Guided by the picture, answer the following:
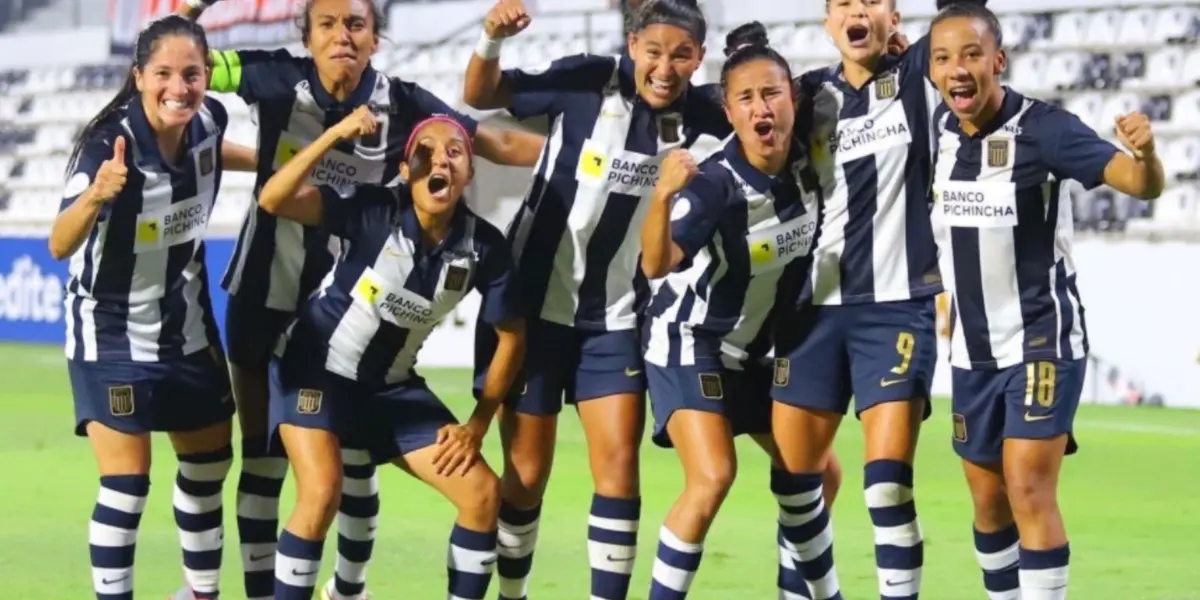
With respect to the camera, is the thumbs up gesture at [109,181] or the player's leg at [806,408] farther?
the player's leg at [806,408]

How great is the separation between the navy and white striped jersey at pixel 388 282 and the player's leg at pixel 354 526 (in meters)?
0.53

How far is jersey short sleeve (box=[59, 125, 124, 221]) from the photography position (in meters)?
4.81

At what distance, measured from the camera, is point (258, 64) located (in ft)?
17.0

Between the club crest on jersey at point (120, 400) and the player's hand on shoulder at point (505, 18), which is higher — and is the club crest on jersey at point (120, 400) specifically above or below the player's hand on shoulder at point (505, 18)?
below

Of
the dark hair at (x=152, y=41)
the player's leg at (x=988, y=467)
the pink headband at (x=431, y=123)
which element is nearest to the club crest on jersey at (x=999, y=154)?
the player's leg at (x=988, y=467)

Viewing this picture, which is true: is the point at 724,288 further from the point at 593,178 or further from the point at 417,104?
the point at 417,104

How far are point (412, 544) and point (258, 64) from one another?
102 inches

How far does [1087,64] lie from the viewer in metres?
15.7

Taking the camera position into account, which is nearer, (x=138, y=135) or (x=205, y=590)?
(x=138, y=135)

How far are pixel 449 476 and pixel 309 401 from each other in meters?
0.45

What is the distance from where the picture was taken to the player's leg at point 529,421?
515 centimetres

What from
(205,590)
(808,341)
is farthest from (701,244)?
(205,590)

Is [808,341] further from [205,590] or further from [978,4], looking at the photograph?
[205,590]

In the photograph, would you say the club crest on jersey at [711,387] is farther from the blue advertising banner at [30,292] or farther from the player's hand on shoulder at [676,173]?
the blue advertising banner at [30,292]
